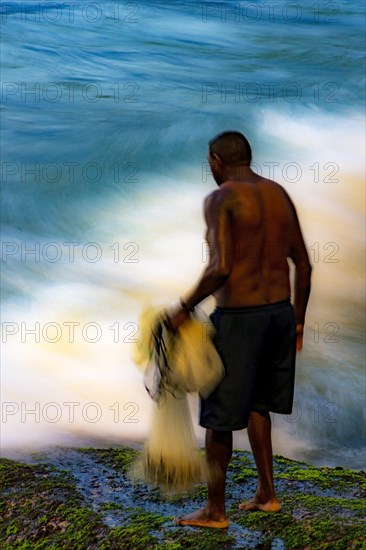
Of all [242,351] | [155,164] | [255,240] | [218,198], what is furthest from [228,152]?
[155,164]

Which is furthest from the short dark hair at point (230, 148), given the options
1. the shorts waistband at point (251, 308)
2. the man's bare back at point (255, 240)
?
the shorts waistband at point (251, 308)

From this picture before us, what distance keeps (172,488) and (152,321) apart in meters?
0.94

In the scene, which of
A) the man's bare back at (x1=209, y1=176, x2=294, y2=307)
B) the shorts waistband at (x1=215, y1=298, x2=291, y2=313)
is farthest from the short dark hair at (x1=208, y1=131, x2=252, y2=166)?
the shorts waistband at (x1=215, y1=298, x2=291, y2=313)

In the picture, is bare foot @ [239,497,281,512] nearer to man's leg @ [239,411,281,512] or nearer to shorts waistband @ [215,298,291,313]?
man's leg @ [239,411,281,512]

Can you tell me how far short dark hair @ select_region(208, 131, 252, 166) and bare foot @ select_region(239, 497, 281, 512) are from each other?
5.78 ft

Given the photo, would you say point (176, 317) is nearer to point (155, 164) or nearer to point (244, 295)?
point (244, 295)

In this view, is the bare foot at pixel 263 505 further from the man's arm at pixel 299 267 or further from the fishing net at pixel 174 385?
the man's arm at pixel 299 267

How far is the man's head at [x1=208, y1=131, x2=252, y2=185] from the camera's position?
15.7 ft

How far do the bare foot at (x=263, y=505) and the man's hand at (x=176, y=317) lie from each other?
3.61 feet

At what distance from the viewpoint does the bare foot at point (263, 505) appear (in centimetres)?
521

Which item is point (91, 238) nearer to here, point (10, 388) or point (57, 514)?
point (10, 388)

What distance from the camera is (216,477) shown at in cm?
492

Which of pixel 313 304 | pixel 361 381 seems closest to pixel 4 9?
pixel 313 304

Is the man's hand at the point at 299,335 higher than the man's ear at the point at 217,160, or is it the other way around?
the man's ear at the point at 217,160
